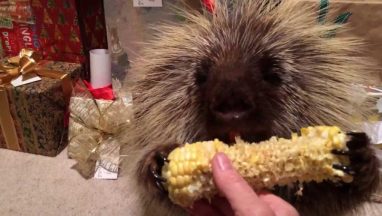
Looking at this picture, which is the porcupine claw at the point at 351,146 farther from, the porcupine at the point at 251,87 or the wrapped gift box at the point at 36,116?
the wrapped gift box at the point at 36,116

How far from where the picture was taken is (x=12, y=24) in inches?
77.6

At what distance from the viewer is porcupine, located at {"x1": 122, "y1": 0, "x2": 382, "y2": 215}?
0.85 meters

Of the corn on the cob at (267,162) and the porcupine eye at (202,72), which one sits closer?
the corn on the cob at (267,162)

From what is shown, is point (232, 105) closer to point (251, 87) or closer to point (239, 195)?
point (251, 87)

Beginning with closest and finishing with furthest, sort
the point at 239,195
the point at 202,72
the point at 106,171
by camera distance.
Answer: the point at 239,195 < the point at 202,72 < the point at 106,171

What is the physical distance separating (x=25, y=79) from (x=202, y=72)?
1.09 metres

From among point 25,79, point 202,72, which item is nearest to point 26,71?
point 25,79

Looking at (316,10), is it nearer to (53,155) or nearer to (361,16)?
(361,16)

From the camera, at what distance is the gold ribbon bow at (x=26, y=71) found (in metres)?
1.75

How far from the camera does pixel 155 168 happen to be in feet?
2.92

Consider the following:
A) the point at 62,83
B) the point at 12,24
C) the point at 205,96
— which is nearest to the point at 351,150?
the point at 205,96

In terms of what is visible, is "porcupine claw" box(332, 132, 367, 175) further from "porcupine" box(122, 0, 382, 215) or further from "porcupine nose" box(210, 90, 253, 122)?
"porcupine nose" box(210, 90, 253, 122)

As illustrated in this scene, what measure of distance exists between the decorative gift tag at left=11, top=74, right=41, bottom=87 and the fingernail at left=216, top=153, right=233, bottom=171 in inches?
49.0

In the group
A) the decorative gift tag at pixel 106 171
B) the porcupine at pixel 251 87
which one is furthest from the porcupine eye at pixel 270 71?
the decorative gift tag at pixel 106 171
